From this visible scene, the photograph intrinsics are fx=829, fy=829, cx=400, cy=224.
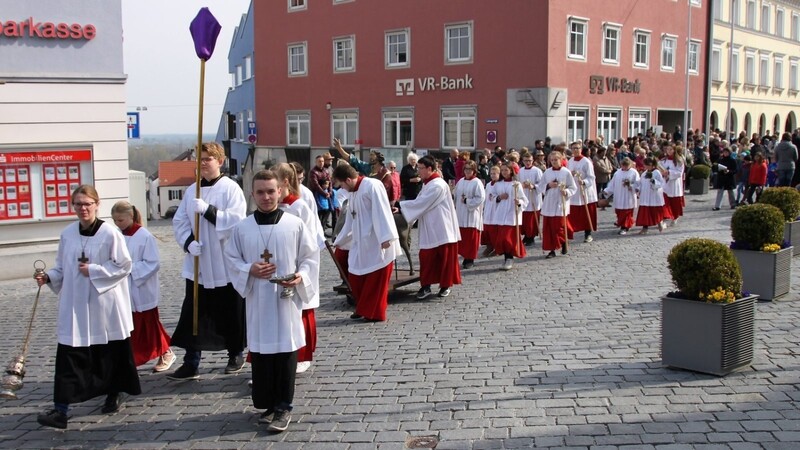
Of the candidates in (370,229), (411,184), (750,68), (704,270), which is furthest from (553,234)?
(750,68)

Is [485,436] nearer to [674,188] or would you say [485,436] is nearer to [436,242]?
[436,242]

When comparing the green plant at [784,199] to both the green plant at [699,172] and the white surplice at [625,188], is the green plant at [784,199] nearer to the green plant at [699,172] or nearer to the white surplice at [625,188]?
the white surplice at [625,188]

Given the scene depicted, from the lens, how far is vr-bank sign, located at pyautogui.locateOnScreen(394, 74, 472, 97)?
32.7 metres

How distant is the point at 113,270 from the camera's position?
255 inches

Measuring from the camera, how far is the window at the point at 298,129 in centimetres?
4038

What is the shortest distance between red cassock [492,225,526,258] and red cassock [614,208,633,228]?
497 cm

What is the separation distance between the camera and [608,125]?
111ft

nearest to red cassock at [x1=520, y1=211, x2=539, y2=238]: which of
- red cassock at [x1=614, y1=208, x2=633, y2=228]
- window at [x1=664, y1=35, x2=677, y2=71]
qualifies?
red cassock at [x1=614, y1=208, x2=633, y2=228]

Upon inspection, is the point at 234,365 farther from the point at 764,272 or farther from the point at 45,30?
the point at 45,30

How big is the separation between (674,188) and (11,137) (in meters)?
13.9

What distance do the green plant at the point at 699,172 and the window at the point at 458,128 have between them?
8756 millimetres

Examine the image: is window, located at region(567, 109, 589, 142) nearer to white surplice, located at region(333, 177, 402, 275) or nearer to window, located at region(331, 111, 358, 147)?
window, located at region(331, 111, 358, 147)

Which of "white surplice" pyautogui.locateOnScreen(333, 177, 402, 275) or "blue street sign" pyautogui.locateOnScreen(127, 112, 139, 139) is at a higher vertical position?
"blue street sign" pyautogui.locateOnScreen(127, 112, 139, 139)

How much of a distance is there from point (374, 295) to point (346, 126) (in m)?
28.8
